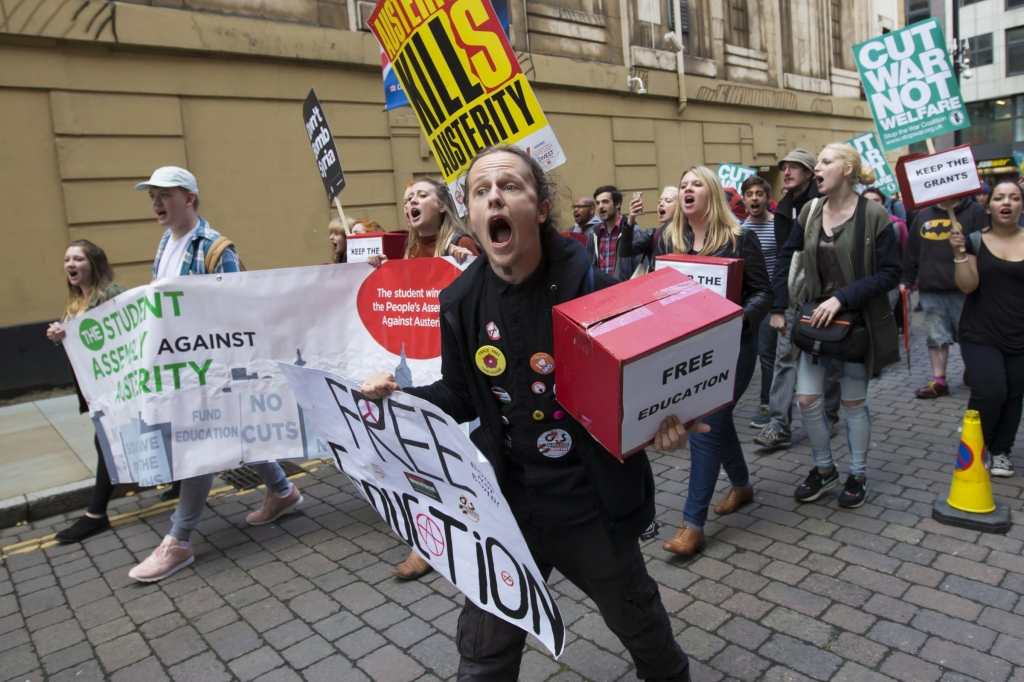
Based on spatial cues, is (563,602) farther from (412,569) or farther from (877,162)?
(877,162)

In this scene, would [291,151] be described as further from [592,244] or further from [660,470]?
[660,470]

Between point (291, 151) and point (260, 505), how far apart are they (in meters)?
6.69

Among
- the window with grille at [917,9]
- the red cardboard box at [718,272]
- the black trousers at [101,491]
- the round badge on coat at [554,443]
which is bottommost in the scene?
→ the black trousers at [101,491]

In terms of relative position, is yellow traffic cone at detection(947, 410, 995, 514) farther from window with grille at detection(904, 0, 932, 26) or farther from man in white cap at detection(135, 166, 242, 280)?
window with grille at detection(904, 0, 932, 26)

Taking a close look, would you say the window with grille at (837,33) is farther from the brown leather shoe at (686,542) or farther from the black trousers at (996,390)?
the brown leather shoe at (686,542)

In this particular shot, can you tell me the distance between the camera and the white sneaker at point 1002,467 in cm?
474

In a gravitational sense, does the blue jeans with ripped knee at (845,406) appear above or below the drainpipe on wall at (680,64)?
below

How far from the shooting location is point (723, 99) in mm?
18734

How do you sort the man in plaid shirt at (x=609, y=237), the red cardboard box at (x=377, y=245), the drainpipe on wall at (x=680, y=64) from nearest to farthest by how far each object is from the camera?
the red cardboard box at (x=377, y=245), the man in plaid shirt at (x=609, y=237), the drainpipe on wall at (x=680, y=64)

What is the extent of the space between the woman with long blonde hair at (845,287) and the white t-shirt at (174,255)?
3.64 m

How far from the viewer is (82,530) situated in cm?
474

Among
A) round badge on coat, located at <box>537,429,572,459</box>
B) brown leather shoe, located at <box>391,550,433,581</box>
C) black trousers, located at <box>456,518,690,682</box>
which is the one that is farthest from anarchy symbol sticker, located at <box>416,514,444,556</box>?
brown leather shoe, located at <box>391,550,433,581</box>

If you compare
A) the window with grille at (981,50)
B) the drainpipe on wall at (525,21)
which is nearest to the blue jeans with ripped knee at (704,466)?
the drainpipe on wall at (525,21)

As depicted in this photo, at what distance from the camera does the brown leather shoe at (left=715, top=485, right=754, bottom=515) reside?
4449 millimetres
